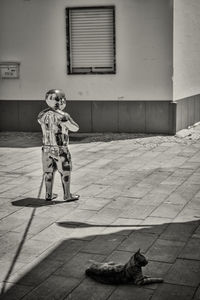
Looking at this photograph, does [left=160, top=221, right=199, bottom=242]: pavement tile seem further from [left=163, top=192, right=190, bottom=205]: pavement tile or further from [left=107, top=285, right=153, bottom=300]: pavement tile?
[left=107, top=285, right=153, bottom=300]: pavement tile

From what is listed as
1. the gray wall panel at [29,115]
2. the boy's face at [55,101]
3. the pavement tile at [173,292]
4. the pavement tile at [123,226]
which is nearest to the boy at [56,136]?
the boy's face at [55,101]

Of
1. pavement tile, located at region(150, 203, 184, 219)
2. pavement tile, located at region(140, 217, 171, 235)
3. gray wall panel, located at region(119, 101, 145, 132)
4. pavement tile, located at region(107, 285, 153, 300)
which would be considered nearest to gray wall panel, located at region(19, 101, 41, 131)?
gray wall panel, located at region(119, 101, 145, 132)

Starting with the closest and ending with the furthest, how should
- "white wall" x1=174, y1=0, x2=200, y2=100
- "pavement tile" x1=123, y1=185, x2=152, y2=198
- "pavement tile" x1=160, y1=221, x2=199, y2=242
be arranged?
"pavement tile" x1=160, y1=221, x2=199, y2=242 < "pavement tile" x1=123, y1=185, x2=152, y2=198 < "white wall" x1=174, y1=0, x2=200, y2=100

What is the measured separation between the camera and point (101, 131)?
1488 cm

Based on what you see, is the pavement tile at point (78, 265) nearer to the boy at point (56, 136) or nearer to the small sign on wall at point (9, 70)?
the boy at point (56, 136)

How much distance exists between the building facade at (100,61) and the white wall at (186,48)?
0.03 metres

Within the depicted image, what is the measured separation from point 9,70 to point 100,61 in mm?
2589

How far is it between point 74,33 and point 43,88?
67.5 inches

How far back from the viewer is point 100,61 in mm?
14641

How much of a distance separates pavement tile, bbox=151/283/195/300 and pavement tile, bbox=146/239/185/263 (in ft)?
2.05

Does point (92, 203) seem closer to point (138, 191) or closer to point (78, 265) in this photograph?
point (138, 191)

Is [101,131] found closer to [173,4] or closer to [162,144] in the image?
[162,144]

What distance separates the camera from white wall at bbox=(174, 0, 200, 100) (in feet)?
47.3

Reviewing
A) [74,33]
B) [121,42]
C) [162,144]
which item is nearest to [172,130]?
[162,144]
